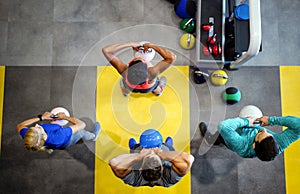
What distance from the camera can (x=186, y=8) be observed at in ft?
10.2

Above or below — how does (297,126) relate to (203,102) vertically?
below

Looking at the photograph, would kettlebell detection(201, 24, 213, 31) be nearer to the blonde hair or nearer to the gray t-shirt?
the gray t-shirt

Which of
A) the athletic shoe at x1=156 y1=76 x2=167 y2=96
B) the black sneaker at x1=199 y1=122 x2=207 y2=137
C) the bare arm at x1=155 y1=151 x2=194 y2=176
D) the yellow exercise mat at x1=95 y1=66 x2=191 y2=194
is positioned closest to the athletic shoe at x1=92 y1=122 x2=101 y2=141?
the yellow exercise mat at x1=95 y1=66 x2=191 y2=194

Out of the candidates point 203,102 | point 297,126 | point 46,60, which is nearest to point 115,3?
point 46,60

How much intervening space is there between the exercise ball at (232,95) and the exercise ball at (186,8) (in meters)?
0.89

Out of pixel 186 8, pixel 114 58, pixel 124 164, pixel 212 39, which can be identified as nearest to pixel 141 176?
pixel 124 164

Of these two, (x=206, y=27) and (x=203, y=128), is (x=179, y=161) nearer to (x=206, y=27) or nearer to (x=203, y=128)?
(x=203, y=128)

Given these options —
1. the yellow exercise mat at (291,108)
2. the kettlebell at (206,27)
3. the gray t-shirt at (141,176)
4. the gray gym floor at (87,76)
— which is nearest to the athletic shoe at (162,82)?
the gray gym floor at (87,76)

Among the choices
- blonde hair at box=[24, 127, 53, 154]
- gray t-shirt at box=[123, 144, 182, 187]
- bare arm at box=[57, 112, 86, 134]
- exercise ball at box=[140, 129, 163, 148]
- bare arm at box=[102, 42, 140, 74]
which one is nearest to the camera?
blonde hair at box=[24, 127, 53, 154]

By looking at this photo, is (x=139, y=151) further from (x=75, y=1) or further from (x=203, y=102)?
(x=75, y=1)

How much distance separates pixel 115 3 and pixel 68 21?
1.85ft

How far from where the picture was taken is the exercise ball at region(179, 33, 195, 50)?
3.09 meters

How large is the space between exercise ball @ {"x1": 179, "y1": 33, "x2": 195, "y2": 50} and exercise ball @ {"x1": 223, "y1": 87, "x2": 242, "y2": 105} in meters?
0.61

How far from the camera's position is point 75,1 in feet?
10.8
